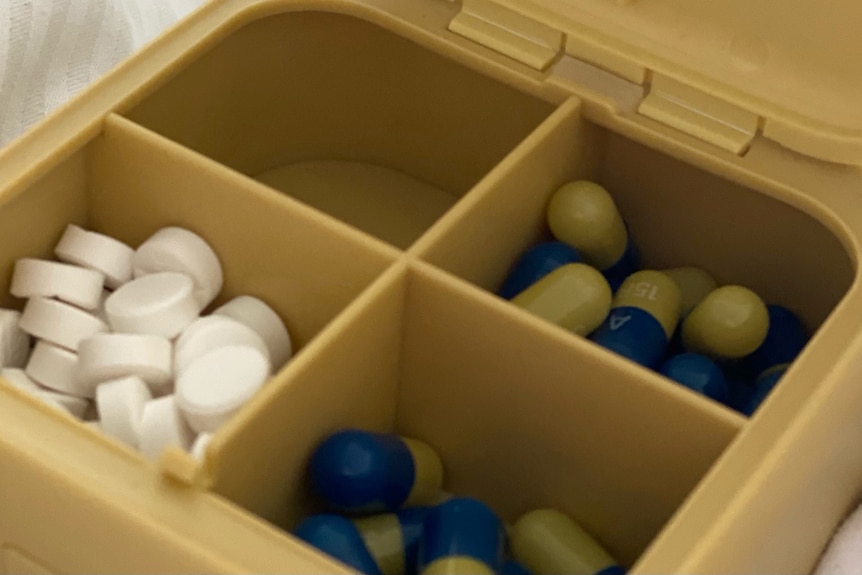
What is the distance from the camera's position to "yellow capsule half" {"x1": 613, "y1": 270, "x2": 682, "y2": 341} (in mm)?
886

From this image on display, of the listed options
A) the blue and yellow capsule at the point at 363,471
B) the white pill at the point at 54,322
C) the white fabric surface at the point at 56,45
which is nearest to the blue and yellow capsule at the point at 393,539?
the blue and yellow capsule at the point at 363,471

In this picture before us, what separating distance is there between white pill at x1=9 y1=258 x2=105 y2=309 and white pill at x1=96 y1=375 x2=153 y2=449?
0.30 feet

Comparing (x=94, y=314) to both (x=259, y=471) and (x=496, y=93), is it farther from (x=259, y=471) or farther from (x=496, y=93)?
(x=496, y=93)

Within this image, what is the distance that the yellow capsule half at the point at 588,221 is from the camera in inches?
36.2

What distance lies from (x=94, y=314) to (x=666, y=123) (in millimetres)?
460

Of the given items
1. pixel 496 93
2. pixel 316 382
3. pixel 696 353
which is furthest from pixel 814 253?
pixel 316 382

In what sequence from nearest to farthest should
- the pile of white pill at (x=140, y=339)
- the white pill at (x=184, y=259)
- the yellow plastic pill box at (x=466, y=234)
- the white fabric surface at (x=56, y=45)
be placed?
1. the yellow plastic pill box at (x=466, y=234)
2. the pile of white pill at (x=140, y=339)
3. the white pill at (x=184, y=259)
4. the white fabric surface at (x=56, y=45)

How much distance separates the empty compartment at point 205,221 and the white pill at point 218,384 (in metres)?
0.09

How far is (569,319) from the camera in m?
0.84

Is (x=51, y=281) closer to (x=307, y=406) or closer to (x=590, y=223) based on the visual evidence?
(x=307, y=406)

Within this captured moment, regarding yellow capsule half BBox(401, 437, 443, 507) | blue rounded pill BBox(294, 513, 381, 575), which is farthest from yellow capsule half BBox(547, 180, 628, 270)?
blue rounded pill BBox(294, 513, 381, 575)

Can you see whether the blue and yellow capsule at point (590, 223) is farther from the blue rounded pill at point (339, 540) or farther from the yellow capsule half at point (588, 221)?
the blue rounded pill at point (339, 540)

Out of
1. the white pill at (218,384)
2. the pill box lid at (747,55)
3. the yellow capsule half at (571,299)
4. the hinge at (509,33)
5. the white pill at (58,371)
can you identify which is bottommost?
the white pill at (58,371)

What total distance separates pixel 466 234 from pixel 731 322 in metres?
0.21
